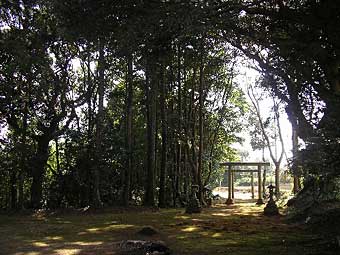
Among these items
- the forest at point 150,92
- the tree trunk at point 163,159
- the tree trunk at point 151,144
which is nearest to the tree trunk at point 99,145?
the forest at point 150,92

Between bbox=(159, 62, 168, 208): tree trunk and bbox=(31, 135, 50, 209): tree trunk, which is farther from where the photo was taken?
bbox=(159, 62, 168, 208): tree trunk

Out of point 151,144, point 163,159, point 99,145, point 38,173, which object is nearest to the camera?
point 99,145

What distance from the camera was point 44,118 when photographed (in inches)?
619

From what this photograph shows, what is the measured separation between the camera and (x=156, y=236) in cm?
826

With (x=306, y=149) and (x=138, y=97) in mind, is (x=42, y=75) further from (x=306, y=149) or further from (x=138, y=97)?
(x=306, y=149)

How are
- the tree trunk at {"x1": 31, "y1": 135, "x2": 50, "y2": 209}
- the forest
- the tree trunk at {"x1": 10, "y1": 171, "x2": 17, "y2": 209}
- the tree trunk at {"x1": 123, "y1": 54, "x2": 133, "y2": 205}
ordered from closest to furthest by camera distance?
the forest → the tree trunk at {"x1": 31, "y1": 135, "x2": 50, "y2": 209} → the tree trunk at {"x1": 123, "y1": 54, "x2": 133, "y2": 205} → the tree trunk at {"x1": 10, "y1": 171, "x2": 17, "y2": 209}

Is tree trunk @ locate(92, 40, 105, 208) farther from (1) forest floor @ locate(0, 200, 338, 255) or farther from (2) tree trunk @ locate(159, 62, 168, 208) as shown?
(2) tree trunk @ locate(159, 62, 168, 208)

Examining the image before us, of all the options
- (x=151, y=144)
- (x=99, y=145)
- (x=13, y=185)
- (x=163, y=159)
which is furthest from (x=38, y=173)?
(x=163, y=159)

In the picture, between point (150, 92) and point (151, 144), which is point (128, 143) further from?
point (150, 92)

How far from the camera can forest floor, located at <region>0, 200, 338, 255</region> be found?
6.64m

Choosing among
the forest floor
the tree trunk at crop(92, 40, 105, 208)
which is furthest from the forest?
the forest floor

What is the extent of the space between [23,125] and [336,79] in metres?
11.6

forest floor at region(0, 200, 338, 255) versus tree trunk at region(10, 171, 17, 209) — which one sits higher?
tree trunk at region(10, 171, 17, 209)

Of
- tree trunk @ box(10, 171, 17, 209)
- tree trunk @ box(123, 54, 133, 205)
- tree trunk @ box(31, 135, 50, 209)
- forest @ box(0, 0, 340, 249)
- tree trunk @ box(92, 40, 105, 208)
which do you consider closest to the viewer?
forest @ box(0, 0, 340, 249)
